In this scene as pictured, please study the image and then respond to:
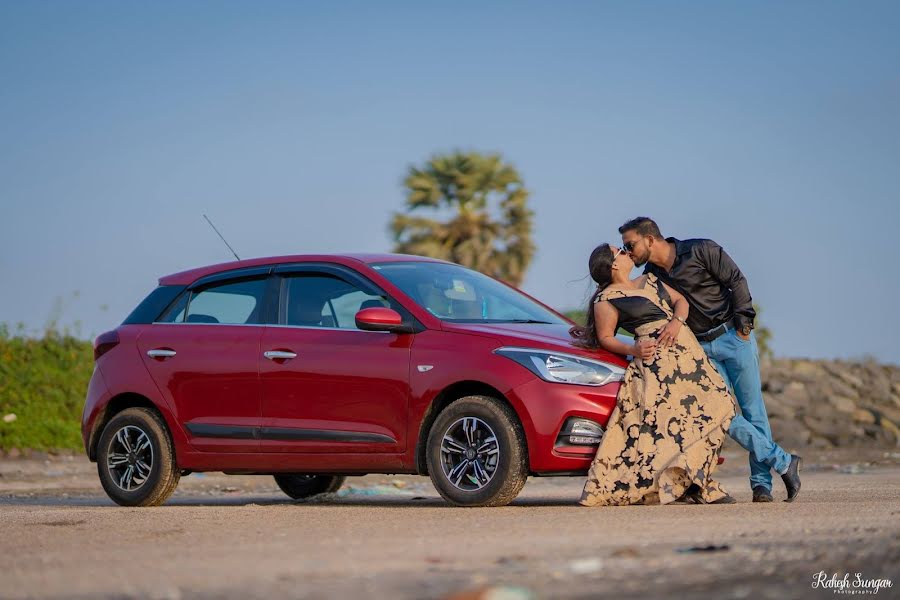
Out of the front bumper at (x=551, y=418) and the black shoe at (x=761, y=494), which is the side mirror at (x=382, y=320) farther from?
the black shoe at (x=761, y=494)

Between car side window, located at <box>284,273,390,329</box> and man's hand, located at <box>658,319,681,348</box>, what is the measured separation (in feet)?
6.26

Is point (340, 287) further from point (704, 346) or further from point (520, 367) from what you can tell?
point (704, 346)

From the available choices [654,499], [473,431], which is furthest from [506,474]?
[654,499]

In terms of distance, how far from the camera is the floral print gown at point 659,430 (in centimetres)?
859

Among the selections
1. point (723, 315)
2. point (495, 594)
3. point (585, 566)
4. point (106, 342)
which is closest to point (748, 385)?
point (723, 315)

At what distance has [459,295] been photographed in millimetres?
9516

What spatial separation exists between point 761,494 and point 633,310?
5.17 ft

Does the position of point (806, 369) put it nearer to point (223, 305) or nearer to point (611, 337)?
point (223, 305)

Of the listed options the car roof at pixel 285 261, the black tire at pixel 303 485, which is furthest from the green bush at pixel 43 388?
the car roof at pixel 285 261

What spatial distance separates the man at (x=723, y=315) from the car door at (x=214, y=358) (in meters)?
2.85

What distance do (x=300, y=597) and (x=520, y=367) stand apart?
4.02 m

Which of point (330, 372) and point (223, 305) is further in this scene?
point (223, 305)

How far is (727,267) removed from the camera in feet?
30.3

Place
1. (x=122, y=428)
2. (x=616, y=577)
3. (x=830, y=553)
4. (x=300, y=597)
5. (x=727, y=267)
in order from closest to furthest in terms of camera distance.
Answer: (x=300, y=597) < (x=616, y=577) < (x=830, y=553) < (x=727, y=267) < (x=122, y=428)
